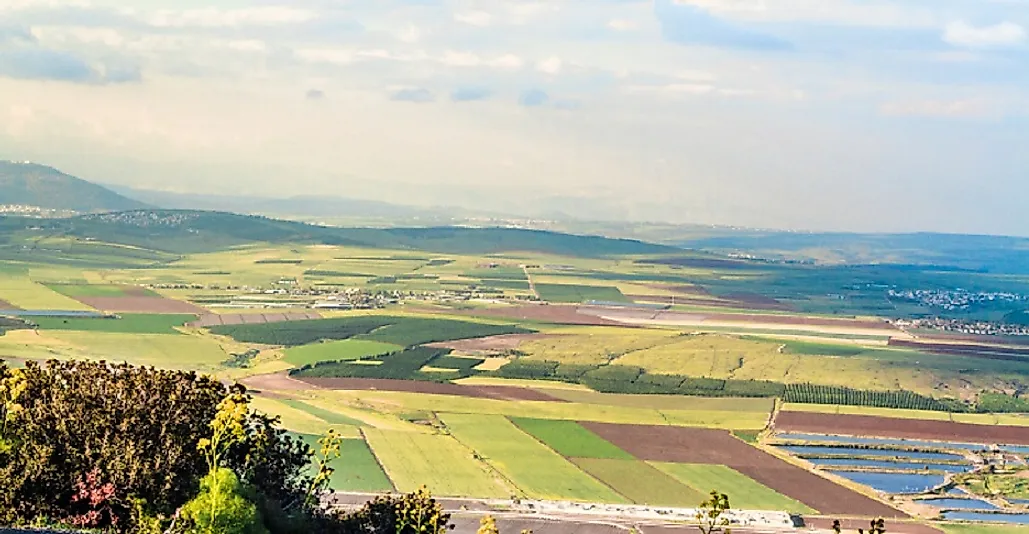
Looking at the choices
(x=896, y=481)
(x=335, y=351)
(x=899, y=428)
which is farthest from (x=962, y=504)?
(x=335, y=351)

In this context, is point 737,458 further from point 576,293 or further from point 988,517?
point 576,293

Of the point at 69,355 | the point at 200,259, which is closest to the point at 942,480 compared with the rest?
the point at 69,355

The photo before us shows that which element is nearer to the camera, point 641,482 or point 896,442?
point 641,482

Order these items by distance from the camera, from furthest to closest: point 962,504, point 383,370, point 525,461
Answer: point 383,370, point 525,461, point 962,504

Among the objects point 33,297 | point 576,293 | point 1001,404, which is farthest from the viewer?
point 576,293

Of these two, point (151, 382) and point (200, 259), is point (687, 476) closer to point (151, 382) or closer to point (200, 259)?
point (151, 382)

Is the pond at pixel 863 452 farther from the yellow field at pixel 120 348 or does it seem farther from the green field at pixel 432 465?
the yellow field at pixel 120 348

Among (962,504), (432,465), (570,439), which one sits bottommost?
(432,465)

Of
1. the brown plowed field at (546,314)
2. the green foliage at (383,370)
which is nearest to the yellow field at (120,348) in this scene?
the green foliage at (383,370)
